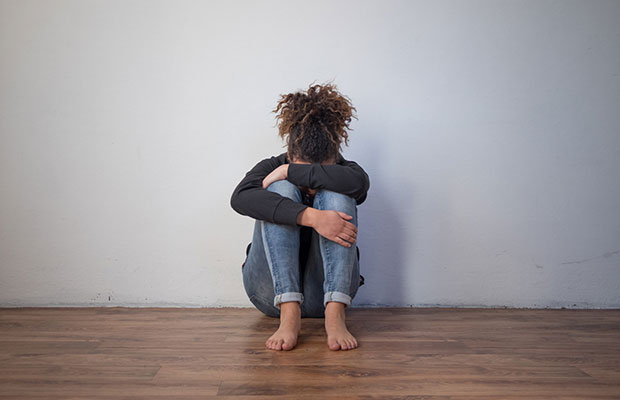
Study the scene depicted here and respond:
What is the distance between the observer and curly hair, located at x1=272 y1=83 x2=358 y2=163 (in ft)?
5.05

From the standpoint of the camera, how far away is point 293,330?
136 centimetres

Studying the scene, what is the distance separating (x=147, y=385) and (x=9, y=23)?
1845 millimetres

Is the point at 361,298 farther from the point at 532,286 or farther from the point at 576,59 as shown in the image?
the point at 576,59

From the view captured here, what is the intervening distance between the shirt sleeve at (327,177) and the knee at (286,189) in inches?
0.8

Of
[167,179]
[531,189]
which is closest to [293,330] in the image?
[167,179]

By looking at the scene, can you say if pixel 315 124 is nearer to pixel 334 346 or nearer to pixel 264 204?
pixel 264 204

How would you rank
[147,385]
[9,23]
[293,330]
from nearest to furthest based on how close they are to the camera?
[147,385] → [293,330] → [9,23]

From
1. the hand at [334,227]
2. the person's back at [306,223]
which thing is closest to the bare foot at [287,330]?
the person's back at [306,223]

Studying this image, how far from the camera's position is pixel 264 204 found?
1438 millimetres

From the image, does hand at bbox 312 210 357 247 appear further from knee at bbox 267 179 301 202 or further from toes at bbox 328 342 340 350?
toes at bbox 328 342 340 350

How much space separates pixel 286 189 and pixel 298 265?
27cm

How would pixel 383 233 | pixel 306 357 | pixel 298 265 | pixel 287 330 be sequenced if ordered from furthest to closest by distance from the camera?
pixel 383 233
pixel 298 265
pixel 287 330
pixel 306 357

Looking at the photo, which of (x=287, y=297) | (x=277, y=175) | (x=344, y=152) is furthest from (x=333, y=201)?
(x=344, y=152)

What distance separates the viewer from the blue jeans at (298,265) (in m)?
1.41
